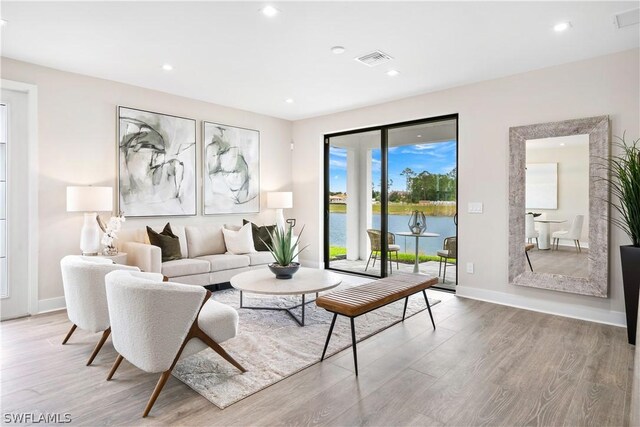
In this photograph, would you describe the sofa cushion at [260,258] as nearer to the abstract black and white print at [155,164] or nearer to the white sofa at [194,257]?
the white sofa at [194,257]

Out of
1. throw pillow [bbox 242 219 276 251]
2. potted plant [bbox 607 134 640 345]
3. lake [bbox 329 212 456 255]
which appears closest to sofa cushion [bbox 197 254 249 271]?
throw pillow [bbox 242 219 276 251]

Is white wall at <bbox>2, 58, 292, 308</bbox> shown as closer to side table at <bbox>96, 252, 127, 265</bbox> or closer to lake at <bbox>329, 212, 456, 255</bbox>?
side table at <bbox>96, 252, 127, 265</bbox>

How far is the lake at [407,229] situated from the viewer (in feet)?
16.5

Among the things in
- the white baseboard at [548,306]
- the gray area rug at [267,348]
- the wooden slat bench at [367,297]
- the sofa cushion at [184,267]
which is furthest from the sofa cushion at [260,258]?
the white baseboard at [548,306]

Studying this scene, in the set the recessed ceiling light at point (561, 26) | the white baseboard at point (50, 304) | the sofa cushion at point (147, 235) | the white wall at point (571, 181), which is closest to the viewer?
the recessed ceiling light at point (561, 26)

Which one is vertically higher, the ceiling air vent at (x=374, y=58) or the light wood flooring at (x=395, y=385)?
the ceiling air vent at (x=374, y=58)

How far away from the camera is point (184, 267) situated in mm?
4293

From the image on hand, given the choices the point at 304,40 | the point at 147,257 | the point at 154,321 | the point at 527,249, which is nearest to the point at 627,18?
the point at 527,249

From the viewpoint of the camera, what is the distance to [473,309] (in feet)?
13.3

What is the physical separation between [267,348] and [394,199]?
132 inches

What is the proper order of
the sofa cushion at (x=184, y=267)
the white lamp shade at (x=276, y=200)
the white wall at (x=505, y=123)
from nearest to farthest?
the white wall at (x=505, y=123)
the sofa cushion at (x=184, y=267)
the white lamp shade at (x=276, y=200)

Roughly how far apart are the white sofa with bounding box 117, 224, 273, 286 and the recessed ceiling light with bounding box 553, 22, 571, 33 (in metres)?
4.15

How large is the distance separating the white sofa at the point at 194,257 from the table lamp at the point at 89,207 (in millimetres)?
416

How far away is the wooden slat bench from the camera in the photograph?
2.55 m
